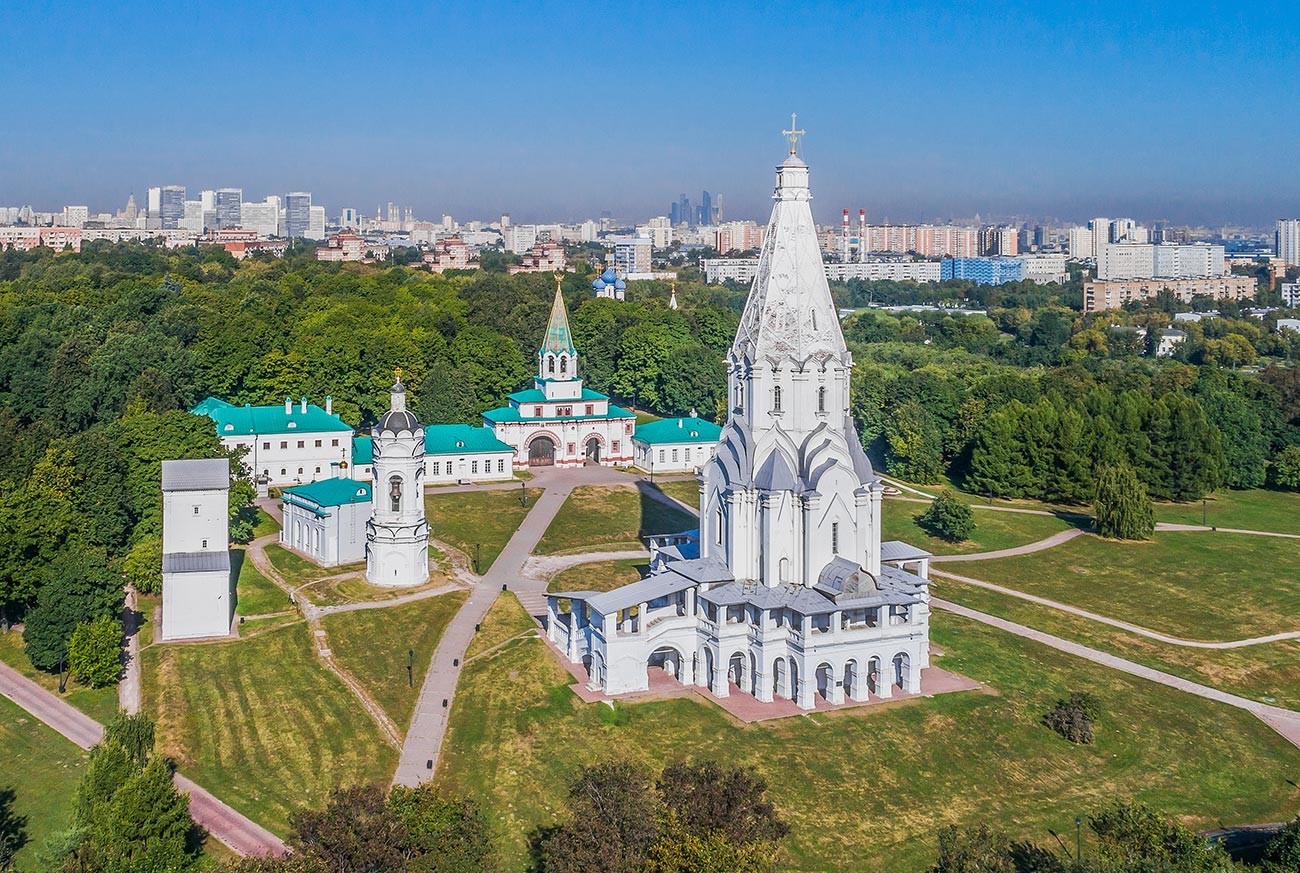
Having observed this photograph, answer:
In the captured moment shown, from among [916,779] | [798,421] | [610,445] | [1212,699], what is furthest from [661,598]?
[610,445]

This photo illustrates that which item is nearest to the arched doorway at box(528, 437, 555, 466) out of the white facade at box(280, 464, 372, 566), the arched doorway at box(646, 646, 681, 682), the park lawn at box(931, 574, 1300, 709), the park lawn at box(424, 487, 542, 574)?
the park lawn at box(424, 487, 542, 574)

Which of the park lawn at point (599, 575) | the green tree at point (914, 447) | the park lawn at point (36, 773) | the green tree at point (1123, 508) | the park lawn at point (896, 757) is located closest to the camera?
the park lawn at point (36, 773)

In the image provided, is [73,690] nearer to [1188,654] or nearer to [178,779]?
[178,779]

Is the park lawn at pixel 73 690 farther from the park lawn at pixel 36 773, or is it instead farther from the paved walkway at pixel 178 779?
the park lawn at pixel 36 773

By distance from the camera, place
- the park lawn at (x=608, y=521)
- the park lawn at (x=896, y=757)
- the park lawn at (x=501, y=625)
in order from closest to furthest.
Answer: the park lawn at (x=896, y=757) → the park lawn at (x=501, y=625) → the park lawn at (x=608, y=521)

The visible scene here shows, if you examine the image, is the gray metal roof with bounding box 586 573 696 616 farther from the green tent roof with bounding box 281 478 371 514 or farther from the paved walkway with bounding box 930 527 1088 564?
the paved walkway with bounding box 930 527 1088 564

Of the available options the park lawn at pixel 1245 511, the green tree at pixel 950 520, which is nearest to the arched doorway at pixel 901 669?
the green tree at pixel 950 520
